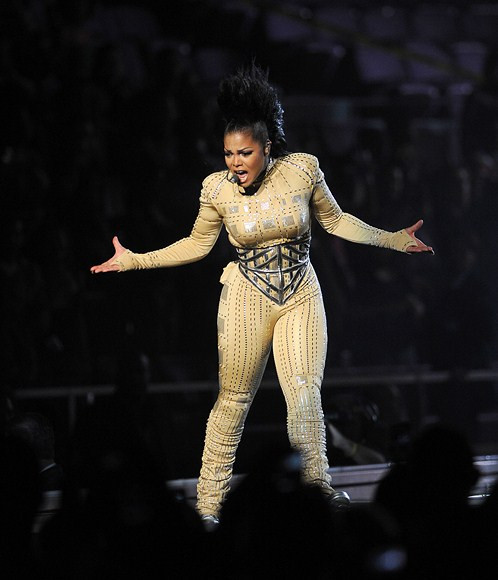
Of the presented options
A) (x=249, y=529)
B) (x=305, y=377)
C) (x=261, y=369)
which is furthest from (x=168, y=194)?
(x=249, y=529)

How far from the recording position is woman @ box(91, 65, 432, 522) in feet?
12.0

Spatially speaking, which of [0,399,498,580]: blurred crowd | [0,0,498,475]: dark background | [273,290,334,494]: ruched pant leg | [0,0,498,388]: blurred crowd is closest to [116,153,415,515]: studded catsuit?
[273,290,334,494]: ruched pant leg

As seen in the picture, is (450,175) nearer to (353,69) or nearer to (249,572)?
(353,69)

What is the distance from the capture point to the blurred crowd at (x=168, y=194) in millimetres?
5848

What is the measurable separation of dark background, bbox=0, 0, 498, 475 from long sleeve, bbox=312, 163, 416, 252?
6.17 feet

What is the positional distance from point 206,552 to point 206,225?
6.26 ft

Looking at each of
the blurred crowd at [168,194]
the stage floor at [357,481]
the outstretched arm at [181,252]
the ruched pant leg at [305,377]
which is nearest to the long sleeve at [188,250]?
the outstretched arm at [181,252]

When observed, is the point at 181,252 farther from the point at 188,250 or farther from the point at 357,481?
the point at 357,481

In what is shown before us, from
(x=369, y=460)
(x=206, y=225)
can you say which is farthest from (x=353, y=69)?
(x=206, y=225)

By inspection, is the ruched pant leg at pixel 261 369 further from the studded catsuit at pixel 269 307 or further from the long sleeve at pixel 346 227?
the long sleeve at pixel 346 227

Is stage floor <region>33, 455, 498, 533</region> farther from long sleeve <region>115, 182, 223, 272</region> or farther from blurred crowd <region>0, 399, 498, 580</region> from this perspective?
blurred crowd <region>0, 399, 498, 580</region>

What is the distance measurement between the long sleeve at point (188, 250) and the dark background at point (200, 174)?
1612 millimetres

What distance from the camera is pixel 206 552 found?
2100 mm

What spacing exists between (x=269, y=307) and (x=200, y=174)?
278 centimetres
